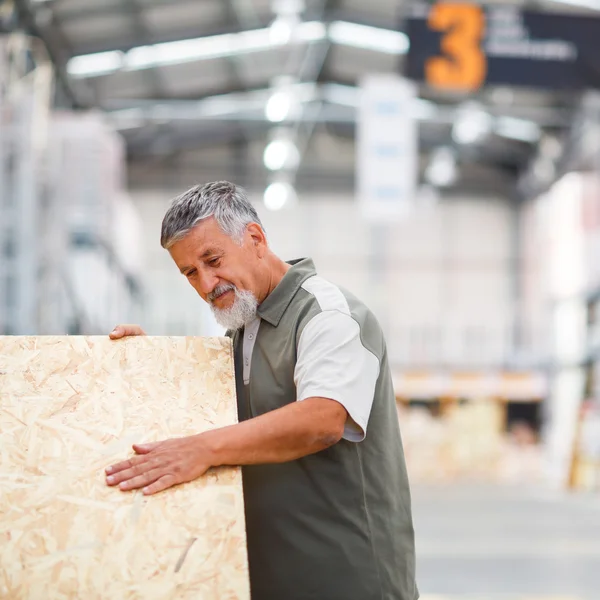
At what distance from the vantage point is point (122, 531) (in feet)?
6.24

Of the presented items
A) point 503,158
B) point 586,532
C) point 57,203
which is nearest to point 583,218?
point 503,158

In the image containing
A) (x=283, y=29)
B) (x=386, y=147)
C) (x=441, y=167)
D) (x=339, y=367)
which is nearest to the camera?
(x=339, y=367)

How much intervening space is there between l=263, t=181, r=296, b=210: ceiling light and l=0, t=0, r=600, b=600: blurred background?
68 mm

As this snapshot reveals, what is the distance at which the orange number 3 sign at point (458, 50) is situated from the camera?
8656 mm

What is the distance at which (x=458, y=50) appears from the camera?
877 centimetres

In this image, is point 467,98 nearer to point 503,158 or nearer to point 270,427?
point 503,158

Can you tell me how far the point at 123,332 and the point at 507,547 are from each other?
23.3 ft

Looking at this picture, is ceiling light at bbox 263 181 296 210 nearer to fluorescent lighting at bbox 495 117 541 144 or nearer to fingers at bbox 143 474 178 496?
fluorescent lighting at bbox 495 117 541 144

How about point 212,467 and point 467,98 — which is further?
point 467,98

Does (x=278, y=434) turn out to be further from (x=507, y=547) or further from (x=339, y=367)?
(x=507, y=547)

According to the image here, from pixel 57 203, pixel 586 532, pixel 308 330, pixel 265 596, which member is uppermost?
pixel 57 203

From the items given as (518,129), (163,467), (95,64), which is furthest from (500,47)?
(518,129)

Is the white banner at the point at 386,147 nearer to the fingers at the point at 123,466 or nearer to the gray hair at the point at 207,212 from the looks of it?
the gray hair at the point at 207,212

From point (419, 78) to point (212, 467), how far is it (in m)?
7.33
